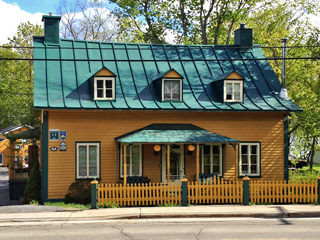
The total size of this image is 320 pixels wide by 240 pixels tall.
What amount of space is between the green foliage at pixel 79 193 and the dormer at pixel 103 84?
4.02 meters

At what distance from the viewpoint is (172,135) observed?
18672 mm

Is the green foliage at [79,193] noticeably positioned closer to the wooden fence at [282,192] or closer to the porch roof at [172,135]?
the porch roof at [172,135]

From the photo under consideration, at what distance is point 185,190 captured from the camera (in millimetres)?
16719

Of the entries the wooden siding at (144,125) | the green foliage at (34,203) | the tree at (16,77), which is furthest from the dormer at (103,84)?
the tree at (16,77)

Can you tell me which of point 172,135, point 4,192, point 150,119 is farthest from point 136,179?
point 4,192

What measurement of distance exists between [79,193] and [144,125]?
4.38m

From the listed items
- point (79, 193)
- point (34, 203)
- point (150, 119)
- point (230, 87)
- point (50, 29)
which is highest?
point (50, 29)

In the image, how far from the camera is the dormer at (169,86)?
19875mm

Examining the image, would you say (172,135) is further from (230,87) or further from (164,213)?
(164,213)

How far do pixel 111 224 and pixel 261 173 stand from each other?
9.49 meters

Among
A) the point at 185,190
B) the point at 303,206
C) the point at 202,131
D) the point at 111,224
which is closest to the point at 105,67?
the point at 202,131

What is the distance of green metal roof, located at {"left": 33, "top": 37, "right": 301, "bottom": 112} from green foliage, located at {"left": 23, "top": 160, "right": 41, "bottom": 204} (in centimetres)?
368

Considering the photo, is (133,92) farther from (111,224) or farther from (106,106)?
(111,224)

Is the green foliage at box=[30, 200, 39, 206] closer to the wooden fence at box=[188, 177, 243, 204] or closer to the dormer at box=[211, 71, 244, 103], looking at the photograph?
the wooden fence at box=[188, 177, 243, 204]
